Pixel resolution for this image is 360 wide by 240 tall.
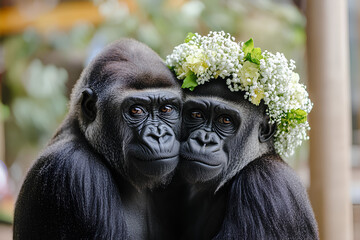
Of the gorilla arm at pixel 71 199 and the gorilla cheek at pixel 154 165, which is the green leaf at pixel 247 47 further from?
the gorilla arm at pixel 71 199

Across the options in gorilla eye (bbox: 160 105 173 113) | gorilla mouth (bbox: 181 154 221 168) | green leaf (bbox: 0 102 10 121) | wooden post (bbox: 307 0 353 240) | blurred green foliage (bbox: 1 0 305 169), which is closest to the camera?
gorilla mouth (bbox: 181 154 221 168)

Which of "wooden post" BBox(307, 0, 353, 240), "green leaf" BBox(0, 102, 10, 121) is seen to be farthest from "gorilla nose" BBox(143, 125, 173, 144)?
"green leaf" BBox(0, 102, 10, 121)

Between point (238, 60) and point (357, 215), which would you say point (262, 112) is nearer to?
point (238, 60)

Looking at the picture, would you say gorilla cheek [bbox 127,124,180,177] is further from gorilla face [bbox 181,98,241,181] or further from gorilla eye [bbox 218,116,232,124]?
gorilla eye [bbox 218,116,232,124]

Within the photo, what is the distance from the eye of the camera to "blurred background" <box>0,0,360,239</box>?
820 cm

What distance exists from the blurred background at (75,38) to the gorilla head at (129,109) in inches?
187

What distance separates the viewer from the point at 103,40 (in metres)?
8.71

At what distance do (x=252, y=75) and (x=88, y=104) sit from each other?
3.40 ft

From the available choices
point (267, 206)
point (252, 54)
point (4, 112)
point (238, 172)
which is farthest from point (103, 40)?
point (267, 206)

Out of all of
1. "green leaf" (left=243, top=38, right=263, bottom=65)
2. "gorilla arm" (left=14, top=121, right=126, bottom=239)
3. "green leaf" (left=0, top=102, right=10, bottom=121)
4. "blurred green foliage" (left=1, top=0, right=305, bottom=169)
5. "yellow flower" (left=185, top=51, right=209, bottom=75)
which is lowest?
"gorilla arm" (left=14, top=121, right=126, bottom=239)

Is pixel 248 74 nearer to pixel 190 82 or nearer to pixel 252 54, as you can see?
pixel 252 54

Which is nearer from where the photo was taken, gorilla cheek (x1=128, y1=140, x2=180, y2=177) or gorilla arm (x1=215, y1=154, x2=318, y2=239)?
gorilla cheek (x1=128, y1=140, x2=180, y2=177)

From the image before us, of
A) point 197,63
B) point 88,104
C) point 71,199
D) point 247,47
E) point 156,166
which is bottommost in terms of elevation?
point 71,199

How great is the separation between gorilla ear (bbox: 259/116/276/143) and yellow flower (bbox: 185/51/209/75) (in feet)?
1.75
